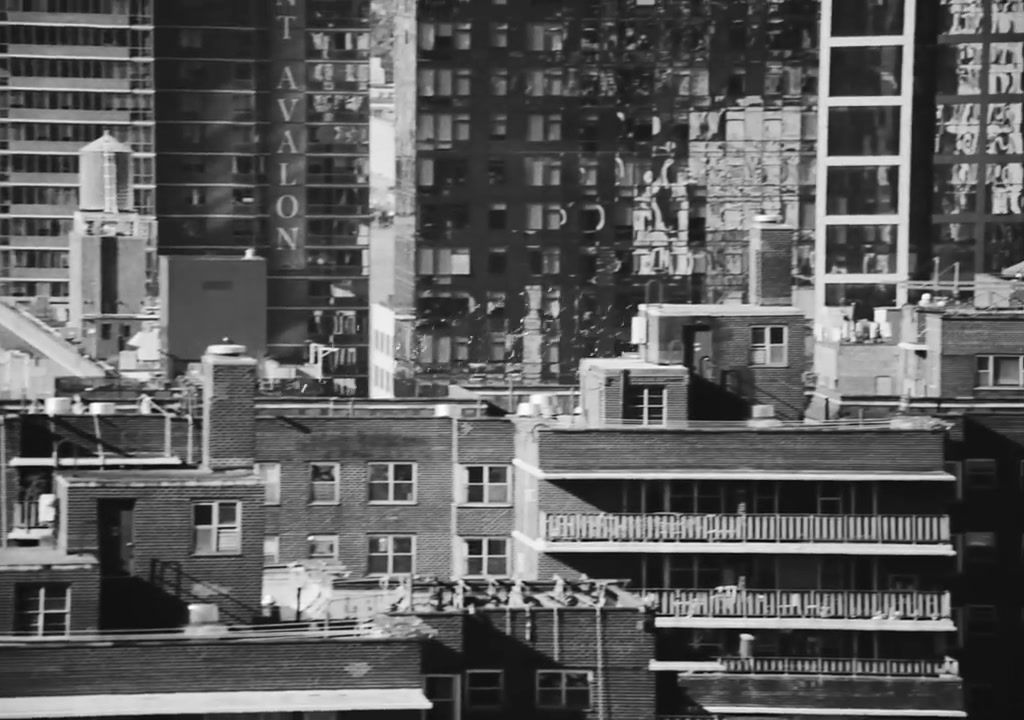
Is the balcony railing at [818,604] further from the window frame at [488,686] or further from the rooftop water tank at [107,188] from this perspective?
the rooftop water tank at [107,188]

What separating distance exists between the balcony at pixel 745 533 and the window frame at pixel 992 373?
12311 millimetres

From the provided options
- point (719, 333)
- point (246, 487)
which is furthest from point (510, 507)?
point (246, 487)

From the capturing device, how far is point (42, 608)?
3356 inches

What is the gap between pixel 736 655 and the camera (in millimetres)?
100250

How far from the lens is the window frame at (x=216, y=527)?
89188 mm

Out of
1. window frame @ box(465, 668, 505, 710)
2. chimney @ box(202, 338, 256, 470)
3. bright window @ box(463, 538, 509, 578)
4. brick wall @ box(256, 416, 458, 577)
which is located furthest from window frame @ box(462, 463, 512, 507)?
window frame @ box(465, 668, 505, 710)

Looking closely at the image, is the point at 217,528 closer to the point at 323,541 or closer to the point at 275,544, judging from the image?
the point at 275,544

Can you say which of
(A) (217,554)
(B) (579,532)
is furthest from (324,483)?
(A) (217,554)

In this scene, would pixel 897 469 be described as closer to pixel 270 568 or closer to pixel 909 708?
pixel 909 708

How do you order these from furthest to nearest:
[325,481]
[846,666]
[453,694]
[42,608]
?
1. [325,481]
2. [846,666]
3. [453,694]
4. [42,608]

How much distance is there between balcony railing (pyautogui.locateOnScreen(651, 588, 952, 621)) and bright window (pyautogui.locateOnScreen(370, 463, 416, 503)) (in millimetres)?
11658

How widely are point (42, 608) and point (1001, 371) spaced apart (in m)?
35.2

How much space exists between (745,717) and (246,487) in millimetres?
13171

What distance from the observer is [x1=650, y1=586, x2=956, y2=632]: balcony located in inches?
3969
